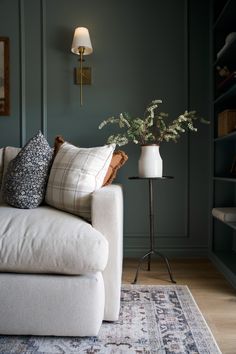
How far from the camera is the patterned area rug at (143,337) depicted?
1.18 metres

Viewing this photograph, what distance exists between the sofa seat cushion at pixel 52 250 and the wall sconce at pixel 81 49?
4.81ft

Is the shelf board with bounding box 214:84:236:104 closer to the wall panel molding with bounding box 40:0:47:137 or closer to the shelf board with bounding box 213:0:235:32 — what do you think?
the shelf board with bounding box 213:0:235:32

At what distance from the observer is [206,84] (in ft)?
7.95

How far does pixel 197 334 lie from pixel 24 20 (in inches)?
98.3

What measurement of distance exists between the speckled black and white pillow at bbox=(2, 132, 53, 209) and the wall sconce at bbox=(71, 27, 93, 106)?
957 millimetres

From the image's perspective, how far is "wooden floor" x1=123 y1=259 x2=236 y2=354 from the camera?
133 centimetres

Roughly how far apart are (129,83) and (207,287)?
1.61 metres

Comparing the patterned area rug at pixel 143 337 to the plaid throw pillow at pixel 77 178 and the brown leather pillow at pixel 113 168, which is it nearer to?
the plaid throw pillow at pixel 77 178

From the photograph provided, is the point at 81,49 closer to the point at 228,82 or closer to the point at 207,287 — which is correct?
the point at 228,82

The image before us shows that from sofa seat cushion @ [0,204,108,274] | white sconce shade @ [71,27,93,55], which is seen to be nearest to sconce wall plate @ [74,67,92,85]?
white sconce shade @ [71,27,93,55]

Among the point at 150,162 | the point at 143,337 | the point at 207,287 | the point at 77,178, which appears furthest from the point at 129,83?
the point at 143,337

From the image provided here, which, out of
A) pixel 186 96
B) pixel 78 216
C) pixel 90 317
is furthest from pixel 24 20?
pixel 90 317

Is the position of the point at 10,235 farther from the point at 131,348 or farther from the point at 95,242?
the point at 131,348

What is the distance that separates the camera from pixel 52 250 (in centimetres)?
118
